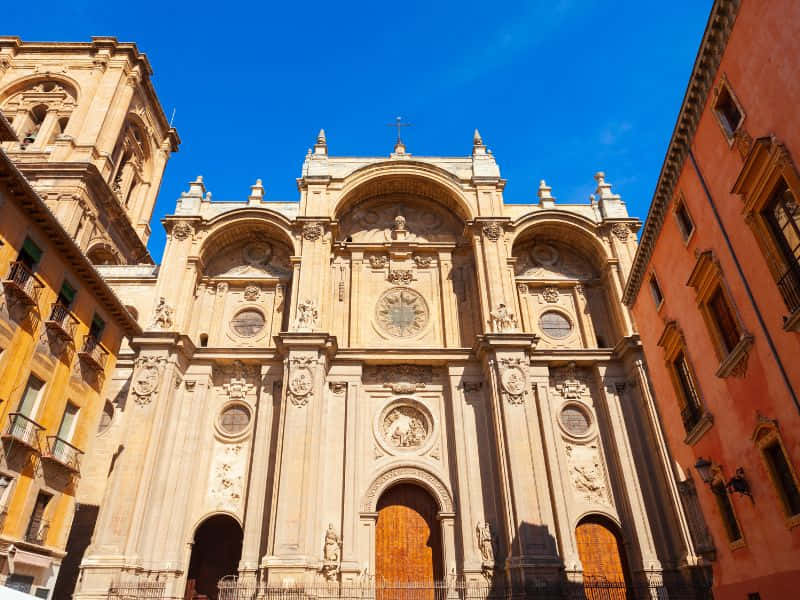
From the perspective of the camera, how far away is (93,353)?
1838 cm

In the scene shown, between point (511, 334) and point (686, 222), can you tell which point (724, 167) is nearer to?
point (686, 222)

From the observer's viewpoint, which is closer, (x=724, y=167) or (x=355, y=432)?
(x=724, y=167)

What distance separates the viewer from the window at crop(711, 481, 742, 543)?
13.3m

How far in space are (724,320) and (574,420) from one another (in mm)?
11010

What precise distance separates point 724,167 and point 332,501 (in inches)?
654

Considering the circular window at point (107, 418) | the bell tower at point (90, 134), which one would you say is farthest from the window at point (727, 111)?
the bell tower at point (90, 134)

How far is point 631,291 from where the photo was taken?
1909 centimetres

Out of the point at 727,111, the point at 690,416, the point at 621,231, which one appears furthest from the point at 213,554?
the point at 621,231

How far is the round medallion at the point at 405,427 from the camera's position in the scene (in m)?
22.4

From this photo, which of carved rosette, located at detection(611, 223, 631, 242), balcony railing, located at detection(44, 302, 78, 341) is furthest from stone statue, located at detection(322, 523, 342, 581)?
carved rosette, located at detection(611, 223, 631, 242)

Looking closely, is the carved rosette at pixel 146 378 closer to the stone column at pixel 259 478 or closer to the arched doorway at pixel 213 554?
the stone column at pixel 259 478

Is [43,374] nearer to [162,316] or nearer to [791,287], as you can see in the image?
[162,316]

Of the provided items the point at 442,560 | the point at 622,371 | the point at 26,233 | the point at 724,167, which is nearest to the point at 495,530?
the point at 442,560

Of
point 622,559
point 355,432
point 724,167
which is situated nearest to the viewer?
point 724,167
